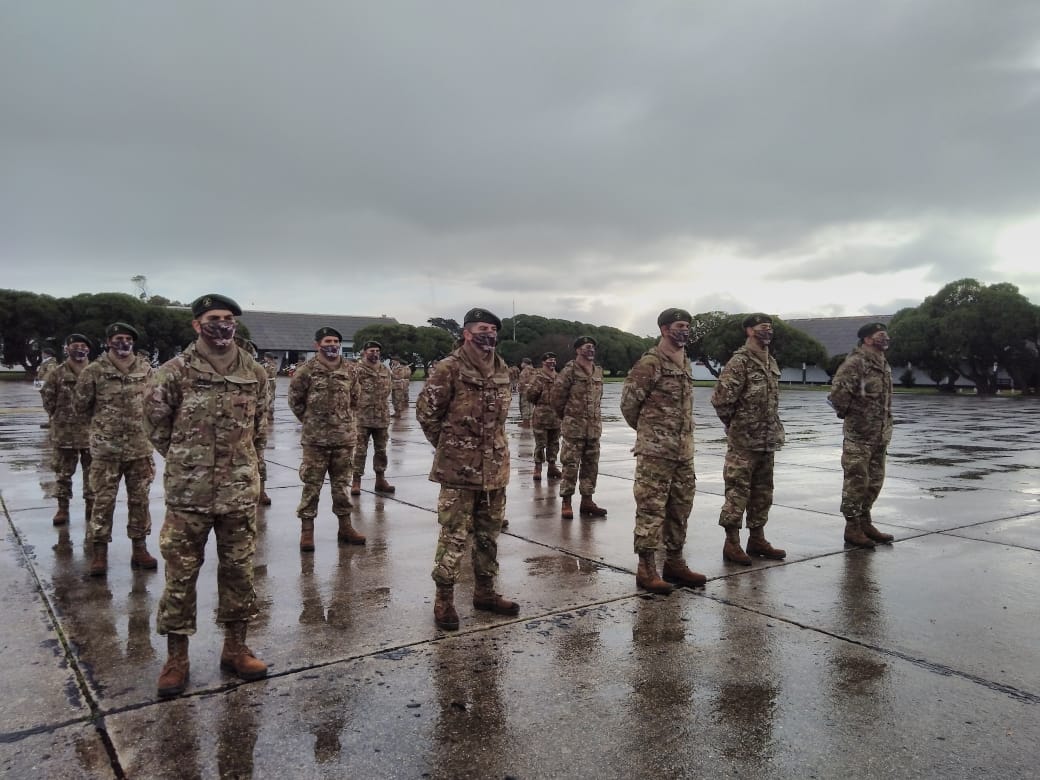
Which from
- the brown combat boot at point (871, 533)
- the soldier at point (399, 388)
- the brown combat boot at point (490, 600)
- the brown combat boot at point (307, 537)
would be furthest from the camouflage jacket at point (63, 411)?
the soldier at point (399, 388)

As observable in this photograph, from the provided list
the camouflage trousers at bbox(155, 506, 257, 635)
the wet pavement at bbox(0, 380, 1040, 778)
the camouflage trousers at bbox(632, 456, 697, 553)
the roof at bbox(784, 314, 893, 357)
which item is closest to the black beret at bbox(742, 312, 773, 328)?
the camouflage trousers at bbox(632, 456, 697, 553)

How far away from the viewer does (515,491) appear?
31.5 ft

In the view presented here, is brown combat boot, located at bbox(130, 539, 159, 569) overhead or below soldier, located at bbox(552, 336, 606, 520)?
below

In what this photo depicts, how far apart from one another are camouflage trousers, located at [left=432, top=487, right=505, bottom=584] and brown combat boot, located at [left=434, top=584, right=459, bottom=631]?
2.8 inches

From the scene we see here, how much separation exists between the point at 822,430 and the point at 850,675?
15595 mm

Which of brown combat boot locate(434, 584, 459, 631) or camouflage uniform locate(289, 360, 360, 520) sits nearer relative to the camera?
brown combat boot locate(434, 584, 459, 631)

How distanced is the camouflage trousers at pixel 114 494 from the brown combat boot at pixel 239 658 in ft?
7.89

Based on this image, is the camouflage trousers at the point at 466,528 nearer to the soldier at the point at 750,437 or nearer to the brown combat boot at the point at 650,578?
the brown combat boot at the point at 650,578

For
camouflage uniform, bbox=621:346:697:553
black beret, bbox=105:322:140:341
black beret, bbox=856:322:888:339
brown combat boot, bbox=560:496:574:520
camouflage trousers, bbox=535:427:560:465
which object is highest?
black beret, bbox=856:322:888:339

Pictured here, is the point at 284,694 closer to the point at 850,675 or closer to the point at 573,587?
the point at 573,587

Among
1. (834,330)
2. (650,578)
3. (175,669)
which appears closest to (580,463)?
(650,578)

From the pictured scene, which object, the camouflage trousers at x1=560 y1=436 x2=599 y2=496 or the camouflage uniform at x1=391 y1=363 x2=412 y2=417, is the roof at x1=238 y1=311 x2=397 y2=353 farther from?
the camouflage trousers at x1=560 y1=436 x2=599 y2=496

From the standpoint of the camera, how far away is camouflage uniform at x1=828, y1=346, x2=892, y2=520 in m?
6.69

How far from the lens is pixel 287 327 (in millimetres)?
74375
